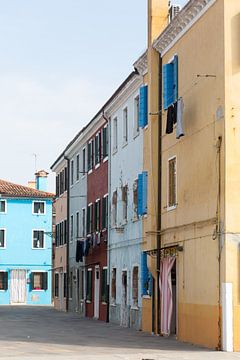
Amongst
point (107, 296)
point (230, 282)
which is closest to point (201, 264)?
point (230, 282)

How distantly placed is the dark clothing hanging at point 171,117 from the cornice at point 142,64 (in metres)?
4.55

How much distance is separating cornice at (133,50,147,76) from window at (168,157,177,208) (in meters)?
4.60

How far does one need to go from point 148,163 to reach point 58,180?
26.5 m

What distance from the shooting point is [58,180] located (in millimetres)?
54500

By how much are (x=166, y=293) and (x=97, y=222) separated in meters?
14.2

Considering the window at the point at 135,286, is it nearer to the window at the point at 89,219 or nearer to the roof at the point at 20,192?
the window at the point at 89,219

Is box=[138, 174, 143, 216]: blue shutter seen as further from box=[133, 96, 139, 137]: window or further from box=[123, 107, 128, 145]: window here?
box=[123, 107, 128, 145]: window

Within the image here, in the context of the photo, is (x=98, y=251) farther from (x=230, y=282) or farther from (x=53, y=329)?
(x=230, y=282)

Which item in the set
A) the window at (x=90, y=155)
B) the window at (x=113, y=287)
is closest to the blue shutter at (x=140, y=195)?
the window at (x=113, y=287)

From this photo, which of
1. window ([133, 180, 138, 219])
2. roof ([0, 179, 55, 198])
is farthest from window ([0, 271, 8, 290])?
window ([133, 180, 138, 219])

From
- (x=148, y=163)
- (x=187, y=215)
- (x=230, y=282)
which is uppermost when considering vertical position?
(x=148, y=163)

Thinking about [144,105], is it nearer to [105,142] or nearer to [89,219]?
[105,142]

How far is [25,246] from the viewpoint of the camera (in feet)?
209

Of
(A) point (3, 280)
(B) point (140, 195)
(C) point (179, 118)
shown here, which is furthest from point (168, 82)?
(A) point (3, 280)
